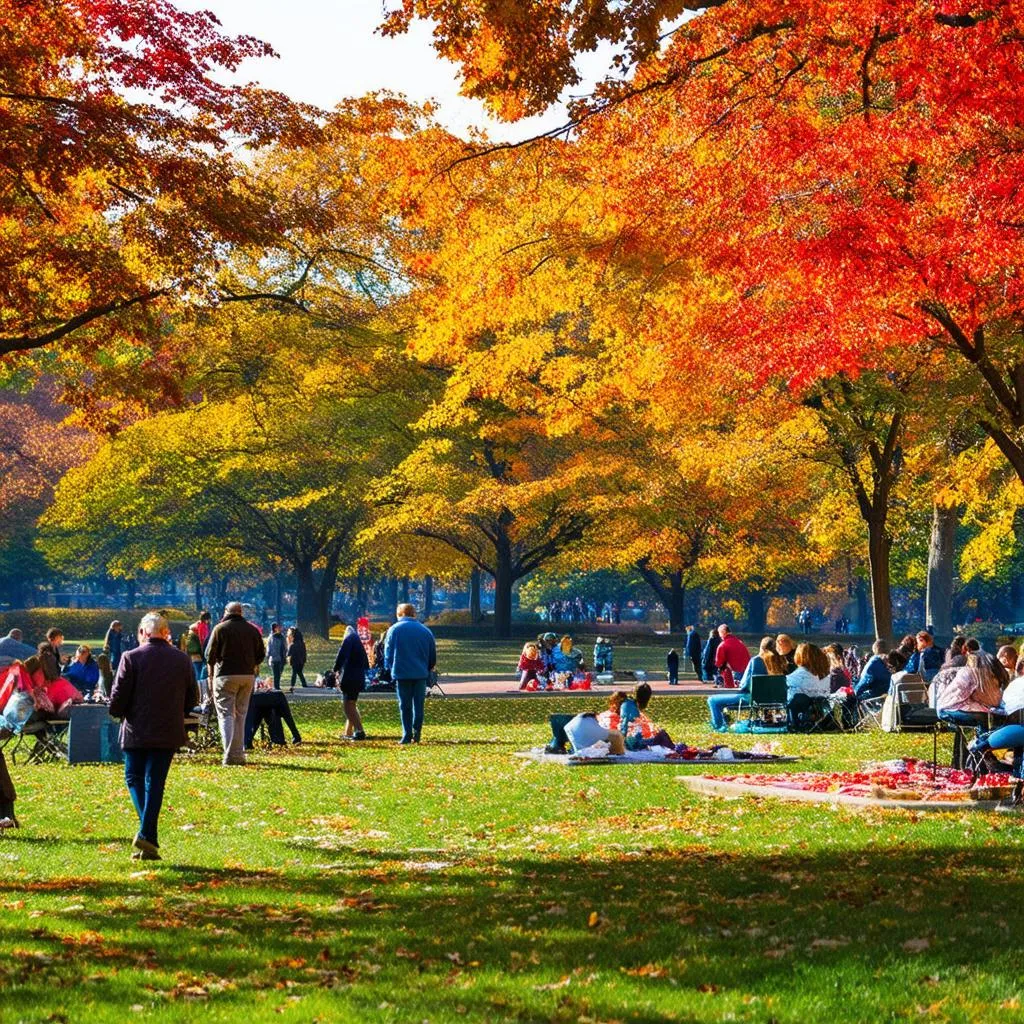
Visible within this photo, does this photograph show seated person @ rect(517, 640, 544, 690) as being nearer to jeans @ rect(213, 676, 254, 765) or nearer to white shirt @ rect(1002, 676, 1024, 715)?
jeans @ rect(213, 676, 254, 765)

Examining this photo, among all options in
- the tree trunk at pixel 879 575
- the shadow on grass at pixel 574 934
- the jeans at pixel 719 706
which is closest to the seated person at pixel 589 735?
the jeans at pixel 719 706

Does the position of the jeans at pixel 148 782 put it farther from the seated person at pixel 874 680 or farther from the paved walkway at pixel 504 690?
the paved walkway at pixel 504 690

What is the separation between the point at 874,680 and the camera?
940 inches

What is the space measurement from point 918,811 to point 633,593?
7533 cm

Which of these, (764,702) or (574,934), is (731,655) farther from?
(574,934)

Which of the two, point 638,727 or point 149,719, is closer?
point 149,719

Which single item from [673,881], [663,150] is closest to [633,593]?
[663,150]

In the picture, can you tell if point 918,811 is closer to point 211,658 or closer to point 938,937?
point 938,937

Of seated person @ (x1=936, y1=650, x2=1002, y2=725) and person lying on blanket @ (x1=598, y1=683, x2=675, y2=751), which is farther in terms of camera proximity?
person lying on blanket @ (x1=598, y1=683, x2=675, y2=751)

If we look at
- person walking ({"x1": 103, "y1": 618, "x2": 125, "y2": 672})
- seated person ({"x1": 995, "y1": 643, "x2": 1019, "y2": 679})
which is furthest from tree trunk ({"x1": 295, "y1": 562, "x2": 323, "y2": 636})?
seated person ({"x1": 995, "y1": 643, "x2": 1019, "y2": 679})

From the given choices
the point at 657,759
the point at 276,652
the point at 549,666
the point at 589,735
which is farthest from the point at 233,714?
the point at 549,666

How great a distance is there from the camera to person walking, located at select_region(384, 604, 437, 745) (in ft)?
68.2

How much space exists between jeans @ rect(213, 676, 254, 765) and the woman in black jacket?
9.90ft

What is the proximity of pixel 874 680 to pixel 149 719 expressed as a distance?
1499 centimetres
